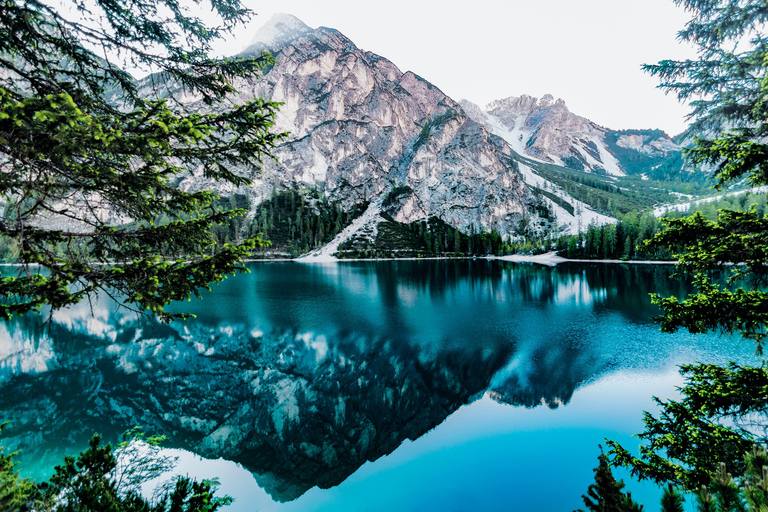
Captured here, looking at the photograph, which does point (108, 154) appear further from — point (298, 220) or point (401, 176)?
point (401, 176)

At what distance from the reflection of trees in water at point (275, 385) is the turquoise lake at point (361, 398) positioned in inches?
3.7

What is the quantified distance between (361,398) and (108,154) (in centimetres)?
1534

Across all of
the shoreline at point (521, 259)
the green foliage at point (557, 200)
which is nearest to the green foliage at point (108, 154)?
the shoreline at point (521, 259)

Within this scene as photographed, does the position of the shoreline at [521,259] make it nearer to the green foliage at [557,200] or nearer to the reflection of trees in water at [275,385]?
the reflection of trees in water at [275,385]

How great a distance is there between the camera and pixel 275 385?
59.7 ft

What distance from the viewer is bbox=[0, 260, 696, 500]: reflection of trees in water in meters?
13.5

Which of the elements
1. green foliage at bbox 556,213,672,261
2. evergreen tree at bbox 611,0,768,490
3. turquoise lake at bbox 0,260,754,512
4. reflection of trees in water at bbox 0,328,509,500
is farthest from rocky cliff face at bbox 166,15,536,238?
evergreen tree at bbox 611,0,768,490

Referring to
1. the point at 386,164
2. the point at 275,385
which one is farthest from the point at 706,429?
the point at 386,164

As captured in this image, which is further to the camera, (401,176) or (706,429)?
(401,176)

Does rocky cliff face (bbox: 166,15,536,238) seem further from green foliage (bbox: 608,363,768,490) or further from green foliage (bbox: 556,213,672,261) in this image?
green foliage (bbox: 608,363,768,490)

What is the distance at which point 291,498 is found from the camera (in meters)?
10.9

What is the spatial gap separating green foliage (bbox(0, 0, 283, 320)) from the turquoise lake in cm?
414

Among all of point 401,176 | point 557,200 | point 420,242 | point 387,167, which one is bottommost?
point 420,242

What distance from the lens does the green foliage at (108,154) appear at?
12.0 feet
